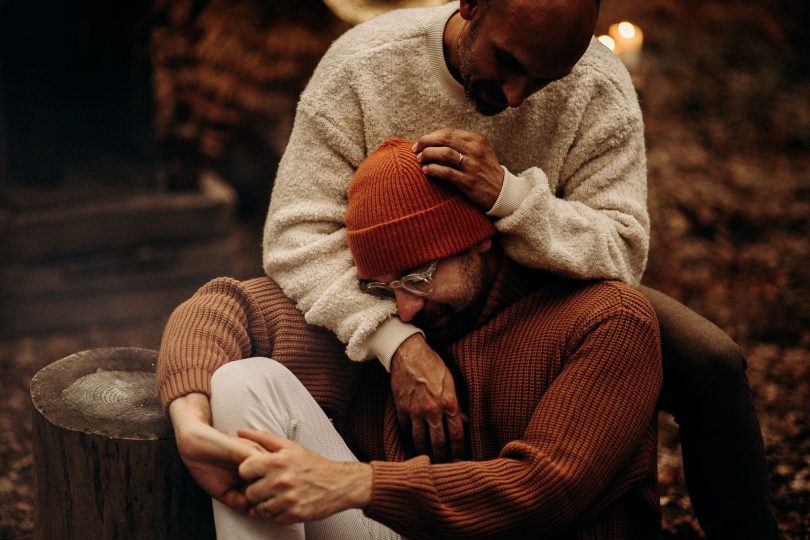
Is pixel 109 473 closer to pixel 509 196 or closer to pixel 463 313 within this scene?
pixel 463 313

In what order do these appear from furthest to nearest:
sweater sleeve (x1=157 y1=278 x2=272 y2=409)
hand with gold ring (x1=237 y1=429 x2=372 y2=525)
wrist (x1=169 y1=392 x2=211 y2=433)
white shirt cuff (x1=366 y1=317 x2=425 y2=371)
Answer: white shirt cuff (x1=366 y1=317 x2=425 y2=371)
sweater sleeve (x1=157 y1=278 x2=272 y2=409)
wrist (x1=169 y1=392 x2=211 y2=433)
hand with gold ring (x1=237 y1=429 x2=372 y2=525)

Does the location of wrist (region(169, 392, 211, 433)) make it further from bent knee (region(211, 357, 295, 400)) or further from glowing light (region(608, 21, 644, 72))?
glowing light (region(608, 21, 644, 72))

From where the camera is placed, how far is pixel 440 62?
240 cm

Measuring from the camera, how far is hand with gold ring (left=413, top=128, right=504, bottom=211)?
2.12 meters

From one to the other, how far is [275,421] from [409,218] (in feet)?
2.01

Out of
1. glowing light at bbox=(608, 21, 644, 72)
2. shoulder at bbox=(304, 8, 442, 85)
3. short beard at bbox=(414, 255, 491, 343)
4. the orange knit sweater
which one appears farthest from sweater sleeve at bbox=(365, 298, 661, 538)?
glowing light at bbox=(608, 21, 644, 72)

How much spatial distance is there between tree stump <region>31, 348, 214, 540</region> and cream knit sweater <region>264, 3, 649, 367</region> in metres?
0.55

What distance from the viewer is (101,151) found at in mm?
5102

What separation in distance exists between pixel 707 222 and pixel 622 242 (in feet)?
13.4

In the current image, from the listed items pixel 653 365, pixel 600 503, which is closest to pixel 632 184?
pixel 653 365

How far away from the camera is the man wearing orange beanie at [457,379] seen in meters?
1.93

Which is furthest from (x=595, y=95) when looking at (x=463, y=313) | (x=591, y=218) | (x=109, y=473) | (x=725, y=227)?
(x=725, y=227)

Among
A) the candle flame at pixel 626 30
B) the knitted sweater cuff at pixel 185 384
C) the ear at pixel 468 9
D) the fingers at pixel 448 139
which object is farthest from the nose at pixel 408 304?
the candle flame at pixel 626 30

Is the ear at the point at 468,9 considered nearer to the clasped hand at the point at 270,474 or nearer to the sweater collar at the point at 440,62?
the sweater collar at the point at 440,62
